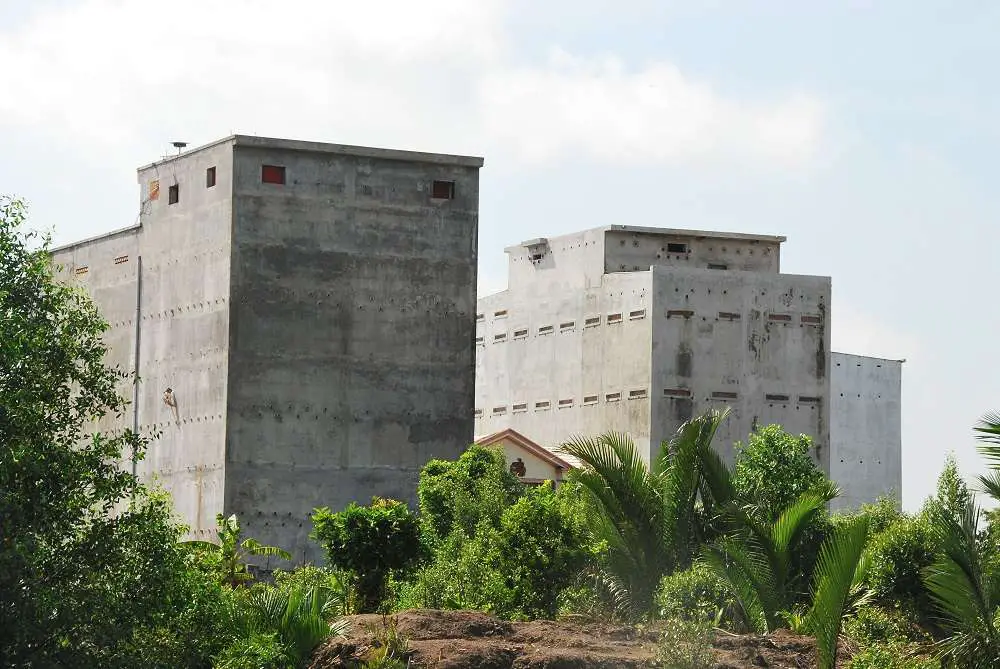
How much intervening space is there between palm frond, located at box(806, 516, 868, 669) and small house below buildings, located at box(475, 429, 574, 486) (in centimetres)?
2909

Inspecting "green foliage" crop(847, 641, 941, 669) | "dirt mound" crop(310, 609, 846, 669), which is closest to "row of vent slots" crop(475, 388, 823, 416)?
"dirt mound" crop(310, 609, 846, 669)

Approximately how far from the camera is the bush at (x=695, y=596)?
28.6m

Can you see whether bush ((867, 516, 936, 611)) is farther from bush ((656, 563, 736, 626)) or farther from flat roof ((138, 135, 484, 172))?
flat roof ((138, 135, 484, 172))

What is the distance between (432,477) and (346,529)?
623 cm

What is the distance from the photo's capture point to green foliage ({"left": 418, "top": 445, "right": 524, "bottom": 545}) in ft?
118

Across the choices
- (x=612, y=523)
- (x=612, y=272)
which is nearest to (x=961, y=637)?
(x=612, y=523)

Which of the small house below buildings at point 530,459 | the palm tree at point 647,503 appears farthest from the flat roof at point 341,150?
the palm tree at point 647,503

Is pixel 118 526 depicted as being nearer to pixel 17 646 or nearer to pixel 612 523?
pixel 17 646

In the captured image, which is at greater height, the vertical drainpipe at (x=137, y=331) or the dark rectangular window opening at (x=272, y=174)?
the dark rectangular window opening at (x=272, y=174)

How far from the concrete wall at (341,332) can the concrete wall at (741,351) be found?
410 inches

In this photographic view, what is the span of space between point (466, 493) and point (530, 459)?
1942 centimetres

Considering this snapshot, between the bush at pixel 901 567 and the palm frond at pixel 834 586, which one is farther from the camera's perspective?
the bush at pixel 901 567

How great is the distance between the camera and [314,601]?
28156 millimetres

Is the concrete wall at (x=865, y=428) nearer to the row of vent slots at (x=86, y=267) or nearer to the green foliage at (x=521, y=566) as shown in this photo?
the row of vent slots at (x=86, y=267)
